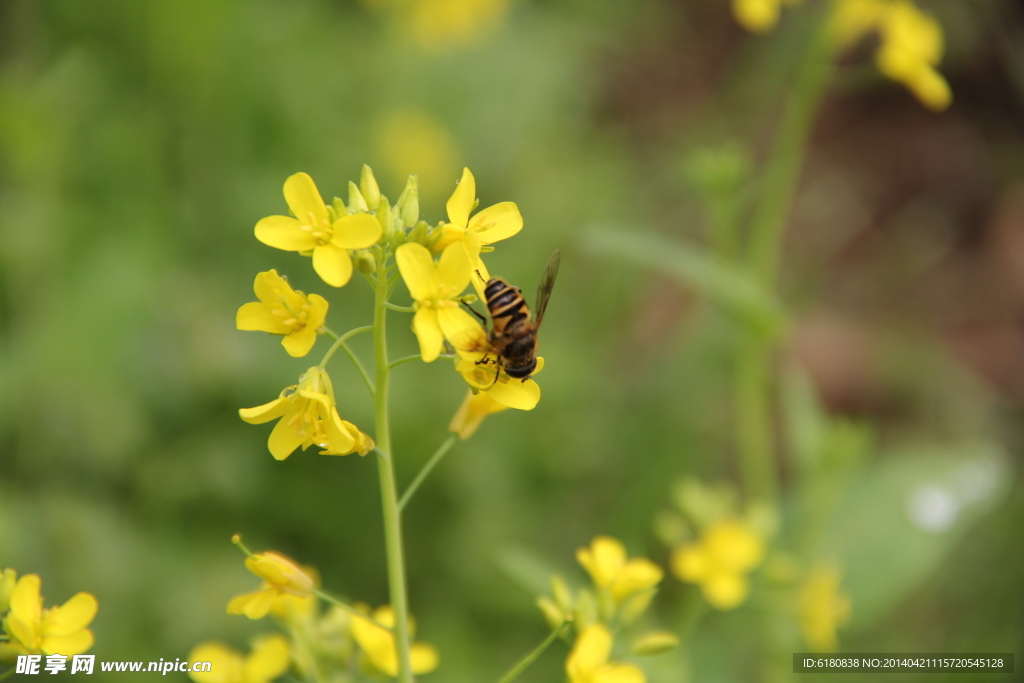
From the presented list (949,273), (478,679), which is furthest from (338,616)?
(949,273)

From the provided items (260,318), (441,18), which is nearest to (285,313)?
(260,318)

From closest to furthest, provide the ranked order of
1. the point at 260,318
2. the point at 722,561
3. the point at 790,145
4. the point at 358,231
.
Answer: the point at 358,231 → the point at 260,318 → the point at 722,561 → the point at 790,145

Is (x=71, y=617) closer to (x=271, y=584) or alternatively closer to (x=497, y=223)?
(x=271, y=584)

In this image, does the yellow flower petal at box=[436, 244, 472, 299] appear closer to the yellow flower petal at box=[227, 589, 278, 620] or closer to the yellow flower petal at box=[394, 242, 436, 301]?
the yellow flower petal at box=[394, 242, 436, 301]

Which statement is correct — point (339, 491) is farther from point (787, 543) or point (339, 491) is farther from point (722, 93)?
point (722, 93)

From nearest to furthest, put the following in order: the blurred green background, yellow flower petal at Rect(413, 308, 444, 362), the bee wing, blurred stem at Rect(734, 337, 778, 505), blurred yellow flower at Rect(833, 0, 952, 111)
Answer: yellow flower petal at Rect(413, 308, 444, 362) < the bee wing < blurred yellow flower at Rect(833, 0, 952, 111) < blurred stem at Rect(734, 337, 778, 505) < the blurred green background

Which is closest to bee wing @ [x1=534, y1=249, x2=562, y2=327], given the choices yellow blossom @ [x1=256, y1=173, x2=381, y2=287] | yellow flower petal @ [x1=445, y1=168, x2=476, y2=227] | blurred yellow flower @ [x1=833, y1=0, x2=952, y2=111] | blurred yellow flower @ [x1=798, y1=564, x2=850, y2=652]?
yellow flower petal @ [x1=445, y1=168, x2=476, y2=227]

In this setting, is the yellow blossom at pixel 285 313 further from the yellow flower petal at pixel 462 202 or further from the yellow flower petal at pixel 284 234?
the yellow flower petal at pixel 462 202
